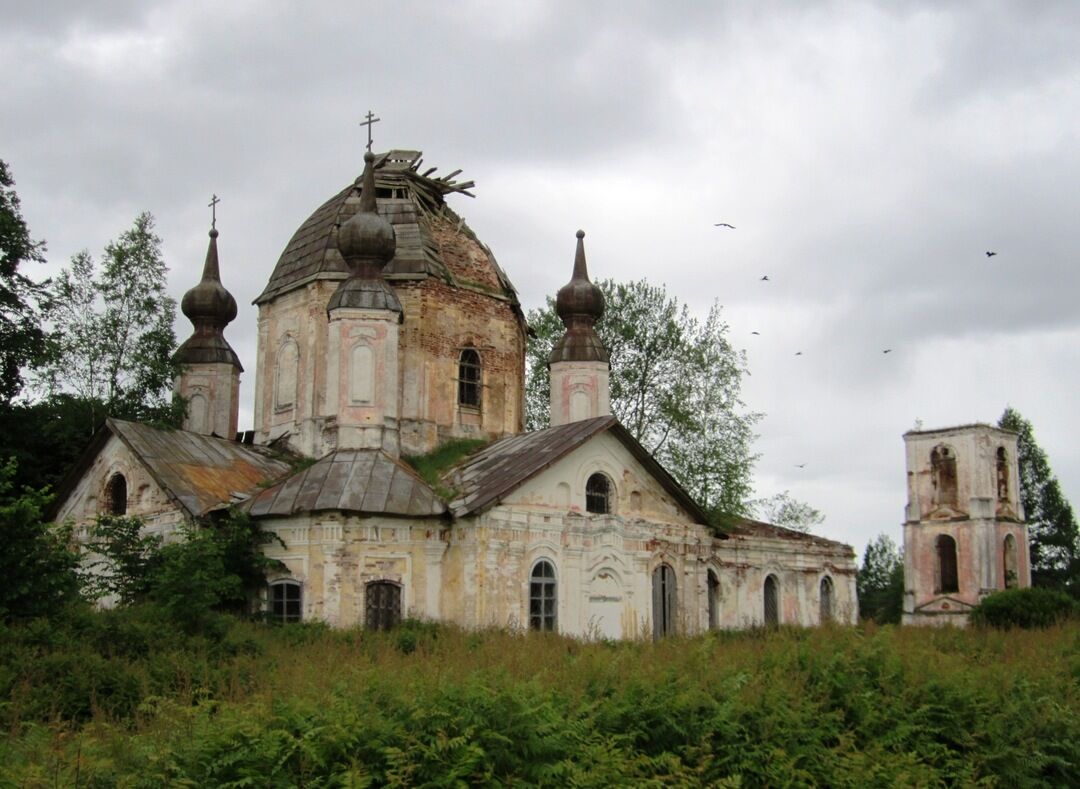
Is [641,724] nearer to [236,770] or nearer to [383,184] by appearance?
[236,770]

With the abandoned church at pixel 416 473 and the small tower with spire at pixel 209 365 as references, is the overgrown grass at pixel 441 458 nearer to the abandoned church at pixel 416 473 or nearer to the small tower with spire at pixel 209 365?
the abandoned church at pixel 416 473

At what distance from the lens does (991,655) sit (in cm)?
1459

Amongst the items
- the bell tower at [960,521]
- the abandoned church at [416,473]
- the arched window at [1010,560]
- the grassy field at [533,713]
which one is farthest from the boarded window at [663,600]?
the arched window at [1010,560]

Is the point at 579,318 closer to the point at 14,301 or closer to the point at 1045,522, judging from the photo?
the point at 14,301

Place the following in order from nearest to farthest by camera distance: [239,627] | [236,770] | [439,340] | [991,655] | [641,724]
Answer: [236,770]
[641,724]
[991,655]
[239,627]
[439,340]

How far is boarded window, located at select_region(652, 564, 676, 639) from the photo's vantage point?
2280cm

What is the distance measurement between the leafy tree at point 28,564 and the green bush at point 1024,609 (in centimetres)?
1678

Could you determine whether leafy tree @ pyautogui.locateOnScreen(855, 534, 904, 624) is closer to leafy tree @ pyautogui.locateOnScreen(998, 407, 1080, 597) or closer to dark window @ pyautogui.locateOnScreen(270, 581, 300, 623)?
leafy tree @ pyautogui.locateOnScreen(998, 407, 1080, 597)

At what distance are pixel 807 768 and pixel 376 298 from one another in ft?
50.3

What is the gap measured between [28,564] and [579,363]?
47.5 feet

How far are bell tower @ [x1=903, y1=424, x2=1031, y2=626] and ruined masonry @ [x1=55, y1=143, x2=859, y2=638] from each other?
14571mm

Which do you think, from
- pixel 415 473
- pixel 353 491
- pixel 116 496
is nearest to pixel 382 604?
pixel 353 491

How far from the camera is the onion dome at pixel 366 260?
2300 centimetres

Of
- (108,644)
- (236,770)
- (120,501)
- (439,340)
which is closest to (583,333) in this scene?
(439,340)
